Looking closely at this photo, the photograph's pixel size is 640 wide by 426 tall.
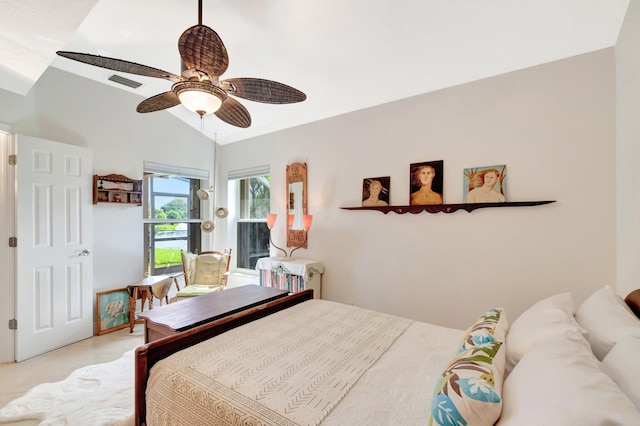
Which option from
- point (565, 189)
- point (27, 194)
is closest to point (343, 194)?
point (565, 189)

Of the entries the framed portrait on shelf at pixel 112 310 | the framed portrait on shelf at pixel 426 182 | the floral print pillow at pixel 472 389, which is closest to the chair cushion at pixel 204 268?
the framed portrait on shelf at pixel 112 310

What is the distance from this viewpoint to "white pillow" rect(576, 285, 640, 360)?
3.14 ft

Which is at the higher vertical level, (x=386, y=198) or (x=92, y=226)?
(x=386, y=198)

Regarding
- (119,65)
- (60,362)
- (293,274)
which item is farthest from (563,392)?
(60,362)

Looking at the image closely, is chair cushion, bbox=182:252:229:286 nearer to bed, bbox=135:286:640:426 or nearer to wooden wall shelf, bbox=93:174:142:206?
wooden wall shelf, bbox=93:174:142:206

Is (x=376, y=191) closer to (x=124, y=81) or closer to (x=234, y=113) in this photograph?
(x=234, y=113)

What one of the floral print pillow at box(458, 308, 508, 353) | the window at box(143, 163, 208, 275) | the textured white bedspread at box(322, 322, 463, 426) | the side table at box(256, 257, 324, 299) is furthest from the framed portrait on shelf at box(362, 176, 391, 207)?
the window at box(143, 163, 208, 275)

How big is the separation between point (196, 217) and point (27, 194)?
206 cm

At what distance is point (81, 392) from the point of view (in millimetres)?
2078

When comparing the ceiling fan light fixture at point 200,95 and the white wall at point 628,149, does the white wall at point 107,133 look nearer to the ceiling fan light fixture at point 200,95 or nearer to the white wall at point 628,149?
the ceiling fan light fixture at point 200,95

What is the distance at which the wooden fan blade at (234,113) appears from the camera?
6.44ft

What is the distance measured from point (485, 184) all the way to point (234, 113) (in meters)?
2.18

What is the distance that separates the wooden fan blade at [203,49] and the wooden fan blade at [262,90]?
0.49 ft

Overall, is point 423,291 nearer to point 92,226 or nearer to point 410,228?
point 410,228
